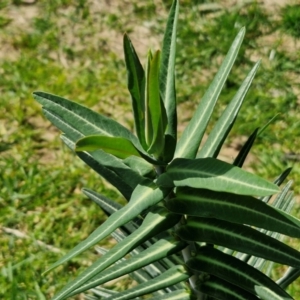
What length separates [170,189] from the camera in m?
1.09

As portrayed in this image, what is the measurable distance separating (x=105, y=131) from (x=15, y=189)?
1711mm

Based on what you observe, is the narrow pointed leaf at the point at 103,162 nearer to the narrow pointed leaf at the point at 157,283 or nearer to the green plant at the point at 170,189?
the green plant at the point at 170,189

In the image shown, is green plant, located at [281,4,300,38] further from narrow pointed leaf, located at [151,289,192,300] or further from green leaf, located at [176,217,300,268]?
green leaf, located at [176,217,300,268]

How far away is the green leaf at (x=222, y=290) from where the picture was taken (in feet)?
4.33

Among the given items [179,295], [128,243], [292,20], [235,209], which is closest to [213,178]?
[235,209]

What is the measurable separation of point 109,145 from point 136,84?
151 millimetres

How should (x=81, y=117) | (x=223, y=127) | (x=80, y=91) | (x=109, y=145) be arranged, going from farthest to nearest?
(x=80, y=91), (x=223, y=127), (x=81, y=117), (x=109, y=145)

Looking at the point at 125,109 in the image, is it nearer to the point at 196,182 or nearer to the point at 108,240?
the point at 108,240

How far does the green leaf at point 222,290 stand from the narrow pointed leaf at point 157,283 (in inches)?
2.6

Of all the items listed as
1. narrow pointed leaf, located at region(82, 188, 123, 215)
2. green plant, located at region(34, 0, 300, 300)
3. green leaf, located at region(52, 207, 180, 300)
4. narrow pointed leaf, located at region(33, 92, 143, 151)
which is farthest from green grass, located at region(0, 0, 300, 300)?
narrow pointed leaf, located at region(33, 92, 143, 151)

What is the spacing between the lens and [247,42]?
3.13 m

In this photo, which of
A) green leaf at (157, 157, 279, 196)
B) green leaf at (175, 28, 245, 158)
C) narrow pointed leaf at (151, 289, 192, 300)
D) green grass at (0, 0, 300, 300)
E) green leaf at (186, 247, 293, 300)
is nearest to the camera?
green leaf at (157, 157, 279, 196)

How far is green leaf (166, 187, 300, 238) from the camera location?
1034 millimetres

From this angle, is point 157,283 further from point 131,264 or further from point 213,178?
point 213,178
